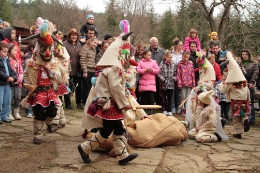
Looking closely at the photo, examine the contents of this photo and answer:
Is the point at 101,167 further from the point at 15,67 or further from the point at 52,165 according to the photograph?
the point at 15,67

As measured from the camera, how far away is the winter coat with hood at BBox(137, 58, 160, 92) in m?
7.71

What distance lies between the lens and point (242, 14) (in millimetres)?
10930

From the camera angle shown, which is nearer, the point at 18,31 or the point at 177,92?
the point at 177,92

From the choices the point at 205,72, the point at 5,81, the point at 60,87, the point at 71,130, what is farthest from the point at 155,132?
the point at 5,81

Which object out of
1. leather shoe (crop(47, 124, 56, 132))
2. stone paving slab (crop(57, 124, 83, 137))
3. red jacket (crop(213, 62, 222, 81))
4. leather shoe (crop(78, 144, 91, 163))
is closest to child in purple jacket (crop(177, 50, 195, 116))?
red jacket (crop(213, 62, 222, 81))

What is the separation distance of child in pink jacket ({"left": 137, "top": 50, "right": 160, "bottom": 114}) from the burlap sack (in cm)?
248

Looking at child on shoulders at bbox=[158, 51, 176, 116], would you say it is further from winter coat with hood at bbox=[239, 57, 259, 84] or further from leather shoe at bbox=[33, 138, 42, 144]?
leather shoe at bbox=[33, 138, 42, 144]

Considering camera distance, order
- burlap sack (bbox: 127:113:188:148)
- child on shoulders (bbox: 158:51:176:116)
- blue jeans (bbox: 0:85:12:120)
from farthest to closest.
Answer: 1. child on shoulders (bbox: 158:51:176:116)
2. blue jeans (bbox: 0:85:12:120)
3. burlap sack (bbox: 127:113:188:148)

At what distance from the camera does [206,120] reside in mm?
5734

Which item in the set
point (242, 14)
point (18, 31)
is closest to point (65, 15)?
point (18, 31)

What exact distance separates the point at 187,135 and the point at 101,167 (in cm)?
222

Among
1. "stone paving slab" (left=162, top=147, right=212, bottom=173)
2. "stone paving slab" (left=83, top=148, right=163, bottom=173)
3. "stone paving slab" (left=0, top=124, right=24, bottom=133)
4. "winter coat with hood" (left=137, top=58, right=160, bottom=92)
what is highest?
"winter coat with hood" (left=137, top=58, right=160, bottom=92)

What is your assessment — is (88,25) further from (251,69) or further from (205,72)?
(251,69)

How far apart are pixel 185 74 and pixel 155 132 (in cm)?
338
